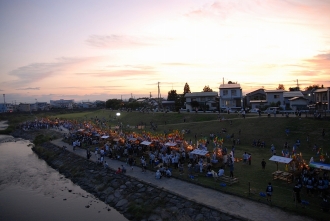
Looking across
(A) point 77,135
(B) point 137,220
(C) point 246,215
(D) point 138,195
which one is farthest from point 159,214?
(A) point 77,135

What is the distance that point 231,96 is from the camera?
5525cm

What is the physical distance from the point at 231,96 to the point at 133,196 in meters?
41.9

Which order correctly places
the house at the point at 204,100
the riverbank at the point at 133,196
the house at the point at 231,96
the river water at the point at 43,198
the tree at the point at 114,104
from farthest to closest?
1. the tree at the point at 114,104
2. the house at the point at 204,100
3. the house at the point at 231,96
4. the river water at the point at 43,198
5. the riverbank at the point at 133,196

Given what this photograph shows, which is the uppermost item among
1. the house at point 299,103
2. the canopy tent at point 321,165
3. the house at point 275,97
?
the house at point 275,97

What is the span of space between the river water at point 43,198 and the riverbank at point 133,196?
2.14 feet

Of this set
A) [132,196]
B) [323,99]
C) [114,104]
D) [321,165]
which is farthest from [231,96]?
[114,104]

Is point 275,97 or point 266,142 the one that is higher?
point 275,97

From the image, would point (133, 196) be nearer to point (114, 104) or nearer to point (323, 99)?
point (323, 99)

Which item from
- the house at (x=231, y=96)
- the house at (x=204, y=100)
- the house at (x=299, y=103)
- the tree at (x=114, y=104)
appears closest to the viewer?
the house at (x=299, y=103)

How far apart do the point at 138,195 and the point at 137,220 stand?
206 centimetres

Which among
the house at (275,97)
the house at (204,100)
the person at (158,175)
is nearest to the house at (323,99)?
the house at (275,97)

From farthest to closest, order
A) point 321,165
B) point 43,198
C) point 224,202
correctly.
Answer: point 43,198
point 321,165
point 224,202

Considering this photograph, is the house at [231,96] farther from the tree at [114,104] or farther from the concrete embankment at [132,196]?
the tree at [114,104]

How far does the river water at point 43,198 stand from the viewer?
17.5m
